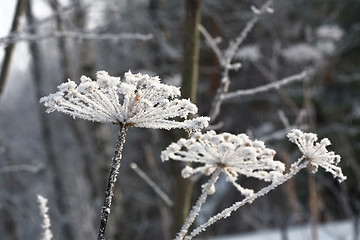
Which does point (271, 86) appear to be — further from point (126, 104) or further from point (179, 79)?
point (179, 79)

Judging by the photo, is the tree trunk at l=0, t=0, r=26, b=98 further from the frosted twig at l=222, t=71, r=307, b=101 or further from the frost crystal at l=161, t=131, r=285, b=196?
the frost crystal at l=161, t=131, r=285, b=196

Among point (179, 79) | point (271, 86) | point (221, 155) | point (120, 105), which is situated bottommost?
point (221, 155)

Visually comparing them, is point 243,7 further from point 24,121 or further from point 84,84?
point 24,121

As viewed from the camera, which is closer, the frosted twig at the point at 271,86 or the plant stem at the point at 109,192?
the plant stem at the point at 109,192

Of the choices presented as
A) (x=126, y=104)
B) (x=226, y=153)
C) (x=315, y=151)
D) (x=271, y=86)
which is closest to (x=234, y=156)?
(x=226, y=153)

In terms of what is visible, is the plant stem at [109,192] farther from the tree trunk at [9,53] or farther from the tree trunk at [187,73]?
the tree trunk at [9,53]

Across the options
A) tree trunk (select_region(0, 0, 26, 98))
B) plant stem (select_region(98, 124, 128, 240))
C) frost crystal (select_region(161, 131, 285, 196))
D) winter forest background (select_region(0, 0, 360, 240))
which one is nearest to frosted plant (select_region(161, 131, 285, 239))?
frost crystal (select_region(161, 131, 285, 196))

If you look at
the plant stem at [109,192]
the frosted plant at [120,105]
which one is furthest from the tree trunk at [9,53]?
the plant stem at [109,192]

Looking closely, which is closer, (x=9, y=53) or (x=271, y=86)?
(x=271, y=86)
